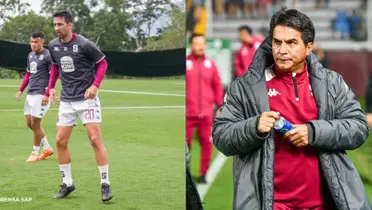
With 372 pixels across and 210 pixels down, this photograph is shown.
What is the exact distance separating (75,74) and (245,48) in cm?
183

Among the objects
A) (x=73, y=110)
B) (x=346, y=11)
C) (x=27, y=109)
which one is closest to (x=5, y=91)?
(x=27, y=109)

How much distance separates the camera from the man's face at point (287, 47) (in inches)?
67.4

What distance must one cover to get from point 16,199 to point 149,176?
2.01 feet

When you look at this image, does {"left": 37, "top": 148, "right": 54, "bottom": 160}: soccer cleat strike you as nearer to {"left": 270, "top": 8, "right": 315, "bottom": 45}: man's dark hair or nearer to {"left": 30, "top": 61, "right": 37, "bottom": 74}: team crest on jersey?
{"left": 30, "top": 61, "right": 37, "bottom": 74}: team crest on jersey

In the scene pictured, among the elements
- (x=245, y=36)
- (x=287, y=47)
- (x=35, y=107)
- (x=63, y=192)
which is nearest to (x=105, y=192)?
(x=63, y=192)

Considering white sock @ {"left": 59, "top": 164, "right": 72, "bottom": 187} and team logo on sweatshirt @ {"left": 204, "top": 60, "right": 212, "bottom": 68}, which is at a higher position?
team logo on sweatshirt @ {"left": 204, "top": 60, "right": 212, "bottom": 68}

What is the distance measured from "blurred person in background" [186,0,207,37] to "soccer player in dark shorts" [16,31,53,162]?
1.49 m

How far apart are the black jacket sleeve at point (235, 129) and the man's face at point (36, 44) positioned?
1.44m

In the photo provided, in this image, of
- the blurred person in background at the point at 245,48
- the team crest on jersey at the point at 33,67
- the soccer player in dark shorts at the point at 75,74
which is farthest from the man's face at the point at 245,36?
the team crest on jersey at the point at 33,67

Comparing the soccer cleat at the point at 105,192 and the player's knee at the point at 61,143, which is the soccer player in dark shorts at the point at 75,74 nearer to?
the player's knee at the point at 61,143

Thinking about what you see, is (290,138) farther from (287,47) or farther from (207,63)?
(207,63)

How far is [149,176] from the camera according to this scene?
10.1 ft

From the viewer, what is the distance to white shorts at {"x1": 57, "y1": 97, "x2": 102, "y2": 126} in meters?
2.95

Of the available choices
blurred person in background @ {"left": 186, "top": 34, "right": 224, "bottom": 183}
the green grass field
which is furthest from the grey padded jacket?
blurred person in background @ {"left": 186, "top": 34, "right": 224, "bottom": 183}
